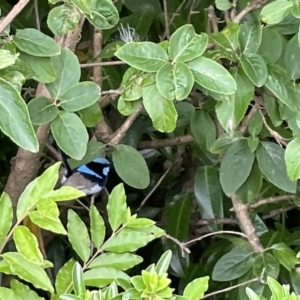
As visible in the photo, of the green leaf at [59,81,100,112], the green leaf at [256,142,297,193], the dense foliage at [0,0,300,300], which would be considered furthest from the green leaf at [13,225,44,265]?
the green leaf at [256,142,297,193]

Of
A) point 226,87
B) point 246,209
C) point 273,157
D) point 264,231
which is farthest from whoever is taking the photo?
point 264,231

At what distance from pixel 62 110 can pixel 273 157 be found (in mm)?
334

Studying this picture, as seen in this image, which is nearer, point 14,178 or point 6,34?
point 6,34

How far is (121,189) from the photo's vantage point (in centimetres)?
76

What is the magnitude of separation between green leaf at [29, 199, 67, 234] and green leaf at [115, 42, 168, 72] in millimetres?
195

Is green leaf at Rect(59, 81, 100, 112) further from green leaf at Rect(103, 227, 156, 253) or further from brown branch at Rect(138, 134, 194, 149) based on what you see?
brown branch at Rect(138, 134, 194, 149)

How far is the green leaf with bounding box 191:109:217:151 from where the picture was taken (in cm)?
100

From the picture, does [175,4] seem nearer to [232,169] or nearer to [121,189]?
[232,169]

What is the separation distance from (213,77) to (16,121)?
0.23 m

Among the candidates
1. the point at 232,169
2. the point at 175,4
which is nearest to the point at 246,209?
the point at 232,169

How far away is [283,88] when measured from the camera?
793mm

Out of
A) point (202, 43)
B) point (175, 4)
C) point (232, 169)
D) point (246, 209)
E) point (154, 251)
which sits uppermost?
point (202, 43)

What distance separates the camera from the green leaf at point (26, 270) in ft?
2.07

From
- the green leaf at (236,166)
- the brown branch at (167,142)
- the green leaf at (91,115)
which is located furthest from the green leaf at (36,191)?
the brown branch at (167,142)
